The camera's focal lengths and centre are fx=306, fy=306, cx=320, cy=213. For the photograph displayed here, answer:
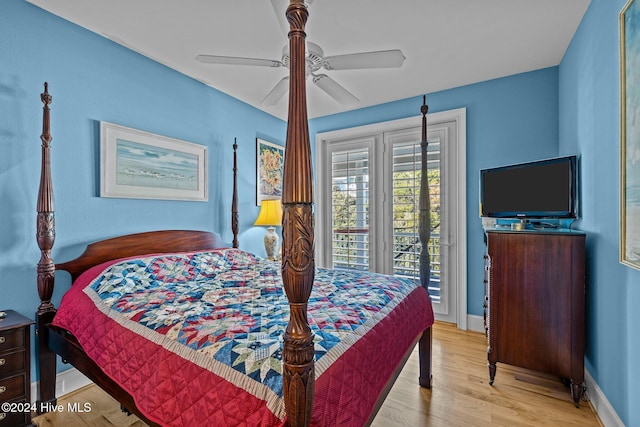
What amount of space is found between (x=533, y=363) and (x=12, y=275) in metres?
3.51

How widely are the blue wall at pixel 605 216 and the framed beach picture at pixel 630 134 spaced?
0.38 ft

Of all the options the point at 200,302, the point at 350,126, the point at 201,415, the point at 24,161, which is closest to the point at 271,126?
the point at 350,126

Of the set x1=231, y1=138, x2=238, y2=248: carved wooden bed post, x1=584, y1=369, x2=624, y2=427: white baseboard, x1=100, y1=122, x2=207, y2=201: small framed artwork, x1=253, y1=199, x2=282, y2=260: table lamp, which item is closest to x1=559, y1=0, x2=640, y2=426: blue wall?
x1=584, y1=369, x2=624, y2=427: white baseboard

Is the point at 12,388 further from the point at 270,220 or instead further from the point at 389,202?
the point at 389,202

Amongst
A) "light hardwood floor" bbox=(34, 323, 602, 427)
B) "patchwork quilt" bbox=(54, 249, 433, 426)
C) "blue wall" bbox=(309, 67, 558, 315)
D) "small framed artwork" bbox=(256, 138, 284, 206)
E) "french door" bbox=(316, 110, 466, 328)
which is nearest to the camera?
"patchwork quilt" bbox=(54, 249, 433, 426)

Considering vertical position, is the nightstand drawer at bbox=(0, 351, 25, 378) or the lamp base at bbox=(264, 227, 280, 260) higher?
the lamp base at bbox=(264, 227, 280, 260)

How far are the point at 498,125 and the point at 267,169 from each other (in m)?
2.70

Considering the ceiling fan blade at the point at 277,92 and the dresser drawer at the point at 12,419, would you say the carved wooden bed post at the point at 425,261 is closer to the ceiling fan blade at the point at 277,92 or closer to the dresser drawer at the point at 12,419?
the ceiling fan blade at the point at 277,92

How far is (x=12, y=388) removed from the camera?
5.58 feet

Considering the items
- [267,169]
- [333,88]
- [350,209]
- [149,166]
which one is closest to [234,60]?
[333,88]

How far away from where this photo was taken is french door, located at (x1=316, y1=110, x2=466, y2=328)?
3496mm

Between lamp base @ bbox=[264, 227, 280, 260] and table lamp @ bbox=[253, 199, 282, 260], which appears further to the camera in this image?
lamp base @ bbox=[264, 227, 280, 260]

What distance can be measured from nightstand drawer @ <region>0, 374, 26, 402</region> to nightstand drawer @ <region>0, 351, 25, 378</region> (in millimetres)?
35

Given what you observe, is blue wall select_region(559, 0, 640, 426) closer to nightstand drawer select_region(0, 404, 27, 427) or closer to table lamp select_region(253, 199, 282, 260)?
table lamp select_region(253, 199, 282, 260)
